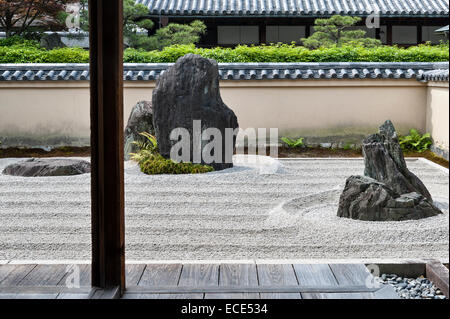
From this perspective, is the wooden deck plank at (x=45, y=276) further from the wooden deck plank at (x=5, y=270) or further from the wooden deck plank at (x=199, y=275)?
the wooden deck plank at (x=199, y=275)

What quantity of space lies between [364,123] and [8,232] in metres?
5.09

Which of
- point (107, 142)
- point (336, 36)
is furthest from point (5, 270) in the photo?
Answer: point (336, 36)

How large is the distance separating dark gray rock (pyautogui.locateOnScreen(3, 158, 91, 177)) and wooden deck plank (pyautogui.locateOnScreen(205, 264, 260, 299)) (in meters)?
3.87

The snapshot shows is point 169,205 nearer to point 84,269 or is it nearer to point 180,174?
point 180,174

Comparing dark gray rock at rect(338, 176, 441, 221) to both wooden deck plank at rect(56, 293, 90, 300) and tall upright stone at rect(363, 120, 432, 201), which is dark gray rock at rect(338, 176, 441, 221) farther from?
wooden deck plank at rect(56, 293, 90, 300)

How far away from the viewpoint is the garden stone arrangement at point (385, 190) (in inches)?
156

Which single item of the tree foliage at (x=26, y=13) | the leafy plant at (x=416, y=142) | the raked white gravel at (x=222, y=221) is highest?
the tree foliage at (x=26, y=13)

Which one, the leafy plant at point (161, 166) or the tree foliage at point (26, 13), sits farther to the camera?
the tree foliage at point (26, 13)

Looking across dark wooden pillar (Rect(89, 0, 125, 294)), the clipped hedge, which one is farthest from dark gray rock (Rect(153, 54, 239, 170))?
dark wooden pillar (Rect(89, 0, 125, 294))

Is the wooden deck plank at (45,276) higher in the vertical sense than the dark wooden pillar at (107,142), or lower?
lower

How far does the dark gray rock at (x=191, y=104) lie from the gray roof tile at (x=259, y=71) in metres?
1.68

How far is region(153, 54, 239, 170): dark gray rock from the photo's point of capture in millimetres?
5781

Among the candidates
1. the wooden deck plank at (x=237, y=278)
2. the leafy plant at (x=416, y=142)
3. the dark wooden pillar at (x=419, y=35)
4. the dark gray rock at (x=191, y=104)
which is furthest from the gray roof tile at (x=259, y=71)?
the wooden deck plank at (x=237, y=278)

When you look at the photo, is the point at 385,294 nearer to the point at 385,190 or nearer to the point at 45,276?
the point at 45,276
